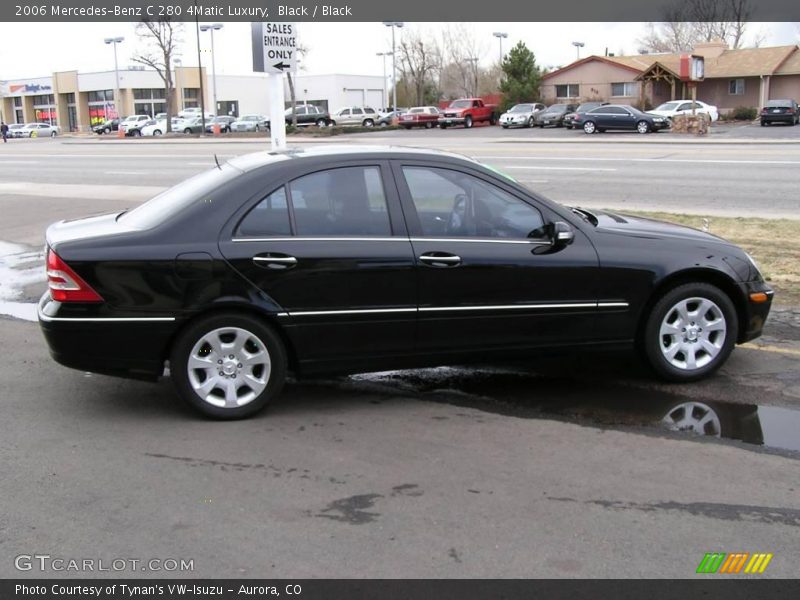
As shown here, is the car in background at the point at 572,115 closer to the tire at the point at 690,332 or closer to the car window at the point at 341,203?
the tire at the point at 690,332

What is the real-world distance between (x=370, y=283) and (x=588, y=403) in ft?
5.48

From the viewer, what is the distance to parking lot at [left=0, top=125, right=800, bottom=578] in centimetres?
353

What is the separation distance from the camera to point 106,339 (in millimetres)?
4836

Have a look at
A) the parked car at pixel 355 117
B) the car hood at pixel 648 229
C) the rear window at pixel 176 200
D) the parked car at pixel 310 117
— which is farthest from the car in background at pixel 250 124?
the car hood at pixel 648 229

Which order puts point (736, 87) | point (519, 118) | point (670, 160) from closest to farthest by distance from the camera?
1. point (670, 160)
2. point (519, 118)
3. point (736, 87)

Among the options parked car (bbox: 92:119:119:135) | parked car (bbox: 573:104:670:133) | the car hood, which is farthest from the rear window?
parked car (bbox: 92:119:119:135)

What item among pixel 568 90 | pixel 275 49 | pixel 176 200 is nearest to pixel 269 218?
pixel 176 200

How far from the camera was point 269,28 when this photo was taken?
911cm

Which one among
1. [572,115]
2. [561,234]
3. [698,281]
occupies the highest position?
[572,115]

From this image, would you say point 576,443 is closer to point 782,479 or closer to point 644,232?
point 782,479

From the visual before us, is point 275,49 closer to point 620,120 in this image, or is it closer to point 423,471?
point 423,471

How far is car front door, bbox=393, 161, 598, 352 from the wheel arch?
0.41 meters

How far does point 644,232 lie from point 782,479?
2.00 metres
